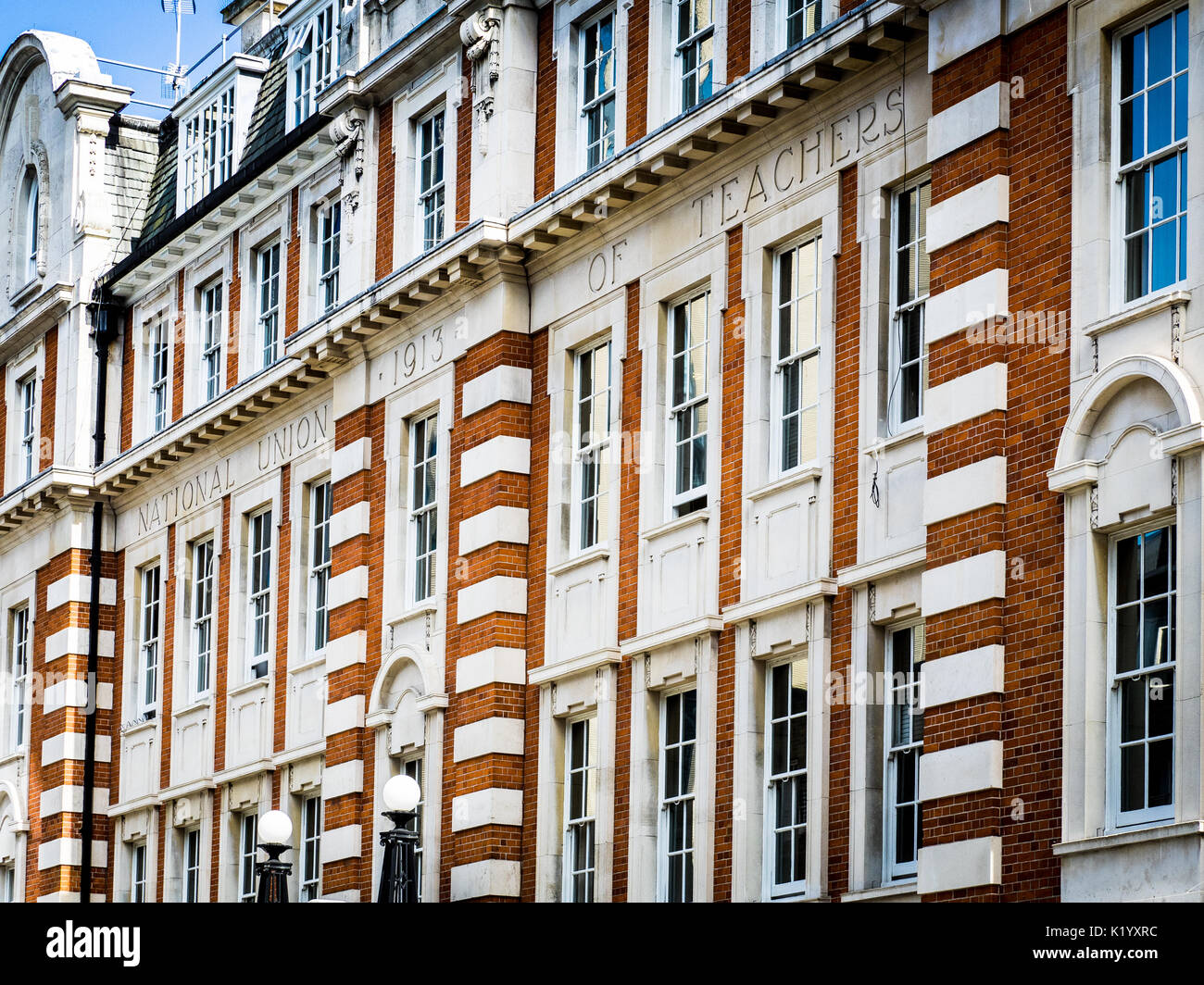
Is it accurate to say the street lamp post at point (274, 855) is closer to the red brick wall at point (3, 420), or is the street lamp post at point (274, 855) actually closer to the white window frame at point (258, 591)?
the white window frame at point (258, 591)

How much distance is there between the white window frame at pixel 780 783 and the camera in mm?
22922

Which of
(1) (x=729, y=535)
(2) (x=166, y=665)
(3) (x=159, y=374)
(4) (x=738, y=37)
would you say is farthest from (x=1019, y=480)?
(3) (x=159, y=374)

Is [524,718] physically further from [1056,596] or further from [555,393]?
[1056,596]

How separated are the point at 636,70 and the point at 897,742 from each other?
27.7 ft

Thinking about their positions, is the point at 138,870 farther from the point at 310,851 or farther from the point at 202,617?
the point at 310,851

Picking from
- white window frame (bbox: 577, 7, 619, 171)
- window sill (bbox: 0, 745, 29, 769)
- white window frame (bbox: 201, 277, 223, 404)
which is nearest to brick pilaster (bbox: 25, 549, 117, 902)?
window sill (bbox: 0, 745, 29, 769)

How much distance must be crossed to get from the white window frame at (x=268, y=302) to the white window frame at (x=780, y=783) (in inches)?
486

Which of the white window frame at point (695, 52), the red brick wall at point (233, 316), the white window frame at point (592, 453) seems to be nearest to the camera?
the white window frame at point (695, 52)

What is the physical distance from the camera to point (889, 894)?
21312mm

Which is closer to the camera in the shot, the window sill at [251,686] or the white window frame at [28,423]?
the window sill at [251,686]

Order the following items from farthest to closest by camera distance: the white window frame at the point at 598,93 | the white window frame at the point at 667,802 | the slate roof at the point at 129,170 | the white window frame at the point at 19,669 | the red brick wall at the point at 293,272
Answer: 1. the slate roof at the point at 129,170
2. the white window frame at the point at 19,669
3. the red brick wall at the point at 293,272
4. the white window frame at the point at 598,93
5. the white window frame at the point at 667,802

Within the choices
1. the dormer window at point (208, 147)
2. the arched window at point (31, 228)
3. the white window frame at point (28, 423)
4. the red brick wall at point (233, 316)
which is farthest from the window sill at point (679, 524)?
the arched window at point (31, 228)
